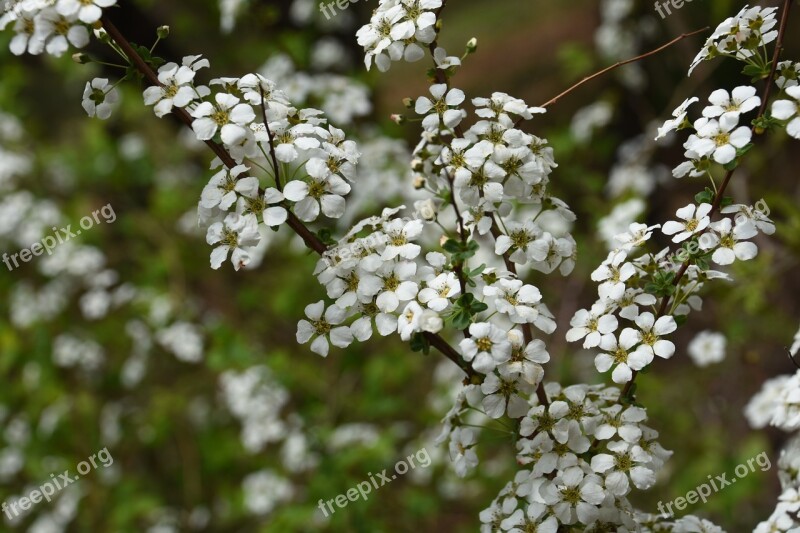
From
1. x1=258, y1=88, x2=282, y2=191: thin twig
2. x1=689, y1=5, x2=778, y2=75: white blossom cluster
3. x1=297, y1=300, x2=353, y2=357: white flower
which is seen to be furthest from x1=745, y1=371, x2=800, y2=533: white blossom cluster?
x1=258, y1=88, x2=282, y2=191: thin twig

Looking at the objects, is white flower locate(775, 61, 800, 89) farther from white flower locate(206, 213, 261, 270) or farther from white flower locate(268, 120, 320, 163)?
white flower locate(206, 213, 261, 270)

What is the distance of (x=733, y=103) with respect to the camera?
1.59m

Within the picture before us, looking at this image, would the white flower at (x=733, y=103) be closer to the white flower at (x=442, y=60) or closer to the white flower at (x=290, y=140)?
the white flower at (x=442, y=60)

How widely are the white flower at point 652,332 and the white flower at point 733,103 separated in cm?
44

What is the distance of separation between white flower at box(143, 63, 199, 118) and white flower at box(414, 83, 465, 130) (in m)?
0.50

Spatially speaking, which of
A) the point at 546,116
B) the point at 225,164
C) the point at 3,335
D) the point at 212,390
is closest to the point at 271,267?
the point at 212,390

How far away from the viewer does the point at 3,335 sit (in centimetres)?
518

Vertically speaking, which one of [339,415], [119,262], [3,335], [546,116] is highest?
[546,116]

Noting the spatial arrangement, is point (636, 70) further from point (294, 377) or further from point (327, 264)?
point (327, 264)

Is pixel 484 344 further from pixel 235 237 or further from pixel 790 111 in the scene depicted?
pixel 790 111

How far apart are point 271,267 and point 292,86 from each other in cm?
264

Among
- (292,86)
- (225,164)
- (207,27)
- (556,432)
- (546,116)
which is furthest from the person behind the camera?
(546,116)

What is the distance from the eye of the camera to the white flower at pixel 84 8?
56.3 inches
